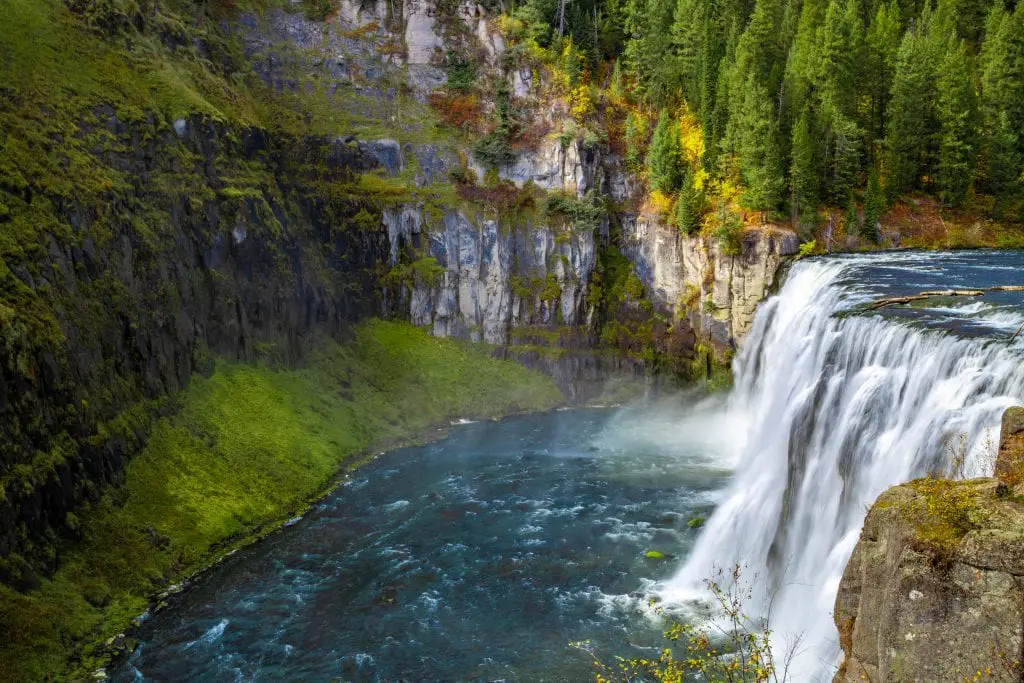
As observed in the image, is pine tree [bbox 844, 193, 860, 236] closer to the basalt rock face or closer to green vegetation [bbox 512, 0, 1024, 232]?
Answer: green vegetation [bbox 512, 0, 1024, 232]

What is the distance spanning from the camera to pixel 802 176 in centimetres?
5088

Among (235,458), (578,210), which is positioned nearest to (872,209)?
(578,210)

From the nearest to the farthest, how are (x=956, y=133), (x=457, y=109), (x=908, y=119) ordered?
(x=956, y=133), (x=908, y=119), (x=457, y=109)

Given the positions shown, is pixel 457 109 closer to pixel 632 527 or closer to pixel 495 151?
pixel 495 151

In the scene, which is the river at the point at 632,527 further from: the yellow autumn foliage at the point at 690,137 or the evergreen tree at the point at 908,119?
the yellow autumn foliage at the point at 690,137

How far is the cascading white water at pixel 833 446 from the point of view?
71.0ft

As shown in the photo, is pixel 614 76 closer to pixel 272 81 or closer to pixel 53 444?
pixel 272 81

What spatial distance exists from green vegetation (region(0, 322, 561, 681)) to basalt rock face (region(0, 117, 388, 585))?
141cm

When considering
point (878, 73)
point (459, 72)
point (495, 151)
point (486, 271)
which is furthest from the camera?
point (459, 72)

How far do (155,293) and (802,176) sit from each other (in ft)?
140

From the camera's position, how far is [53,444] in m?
30.1

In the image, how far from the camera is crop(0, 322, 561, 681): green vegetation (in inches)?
1040

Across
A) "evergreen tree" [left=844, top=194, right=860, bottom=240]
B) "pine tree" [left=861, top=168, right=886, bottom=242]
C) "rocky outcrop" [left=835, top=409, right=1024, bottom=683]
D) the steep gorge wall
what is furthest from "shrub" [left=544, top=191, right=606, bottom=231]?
"rocky outcrop" [left=835, top=409, right=1024, bottom=683]

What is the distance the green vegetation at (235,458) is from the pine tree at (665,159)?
60.3 ft
